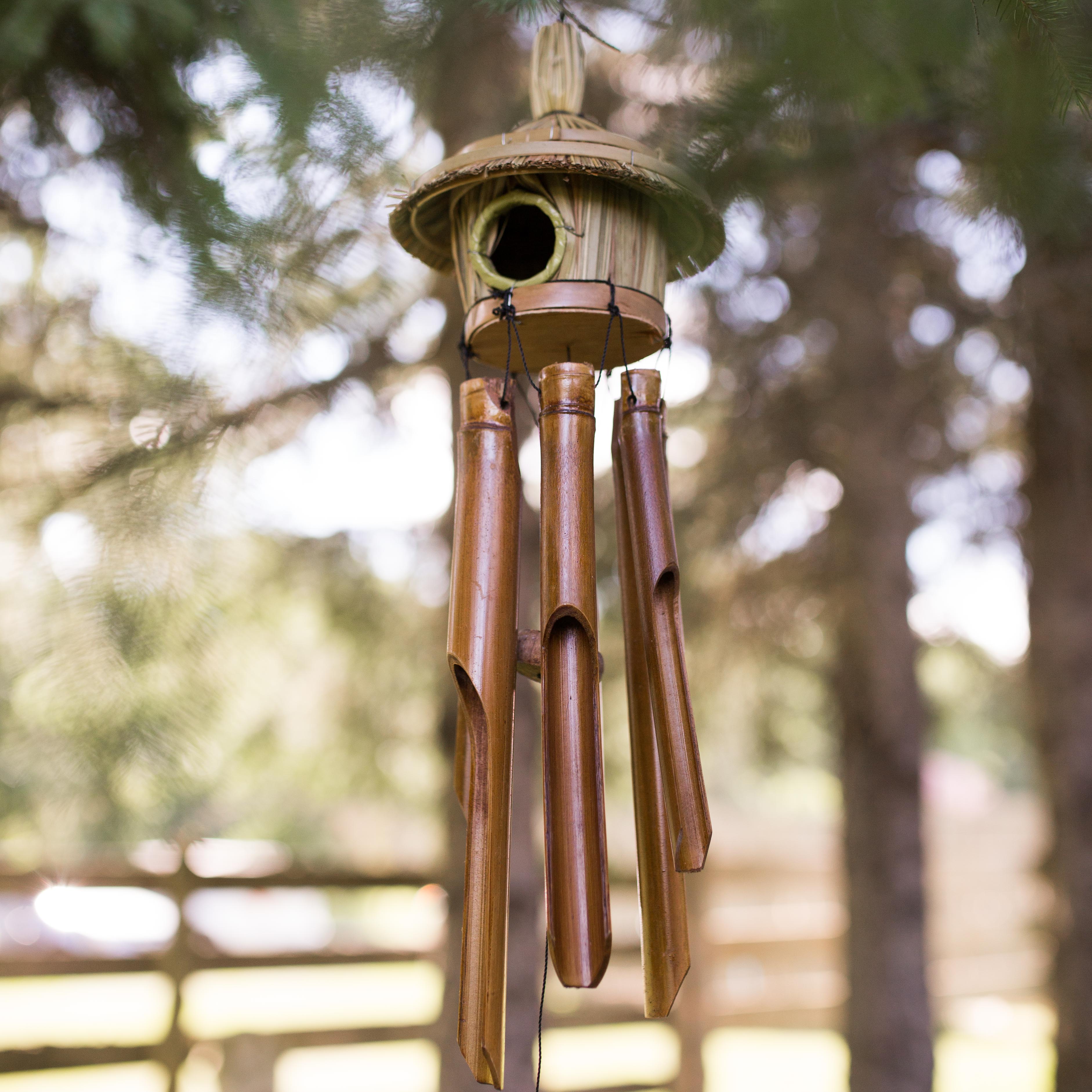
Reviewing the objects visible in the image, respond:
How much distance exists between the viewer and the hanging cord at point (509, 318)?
109 centimetres

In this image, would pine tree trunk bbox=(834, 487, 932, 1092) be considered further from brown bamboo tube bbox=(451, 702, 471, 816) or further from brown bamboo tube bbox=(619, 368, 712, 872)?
brown bamboo tube bbox=(451, 702, 471, 816)

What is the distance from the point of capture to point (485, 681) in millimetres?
973

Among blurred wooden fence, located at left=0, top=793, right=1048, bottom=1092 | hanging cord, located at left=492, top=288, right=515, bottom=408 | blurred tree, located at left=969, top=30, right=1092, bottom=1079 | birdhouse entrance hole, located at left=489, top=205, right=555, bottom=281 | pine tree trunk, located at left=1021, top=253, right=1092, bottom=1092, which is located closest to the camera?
hanging cord, located at left=492, top=288, right=515, bottom=408

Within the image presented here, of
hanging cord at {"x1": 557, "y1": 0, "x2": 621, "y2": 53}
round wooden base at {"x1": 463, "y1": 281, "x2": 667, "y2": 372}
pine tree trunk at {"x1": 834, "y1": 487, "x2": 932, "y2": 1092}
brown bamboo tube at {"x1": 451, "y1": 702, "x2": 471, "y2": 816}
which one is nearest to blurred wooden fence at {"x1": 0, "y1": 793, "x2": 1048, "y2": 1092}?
pine tree trunk at {"x1": 834, "y1": 487, "x2": 932, "y2": 1092}

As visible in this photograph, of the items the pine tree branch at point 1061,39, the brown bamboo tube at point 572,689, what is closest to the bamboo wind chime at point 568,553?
the brown bamboo tube at point 572,689

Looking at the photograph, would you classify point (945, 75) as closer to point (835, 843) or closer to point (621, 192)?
point (621, 192)

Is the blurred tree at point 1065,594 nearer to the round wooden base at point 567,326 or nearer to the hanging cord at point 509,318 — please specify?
the round wooden base at point 567,326

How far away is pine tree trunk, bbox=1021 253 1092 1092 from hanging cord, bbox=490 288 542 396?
2.67 meters

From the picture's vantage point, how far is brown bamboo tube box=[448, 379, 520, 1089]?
35.9 inches

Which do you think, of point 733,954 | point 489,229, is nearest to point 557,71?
point 489,229

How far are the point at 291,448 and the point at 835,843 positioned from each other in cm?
794

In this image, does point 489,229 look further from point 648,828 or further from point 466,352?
point 648,828

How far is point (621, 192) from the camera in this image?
3.82 ft

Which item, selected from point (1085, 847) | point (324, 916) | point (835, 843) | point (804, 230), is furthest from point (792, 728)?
point (324, 916)
